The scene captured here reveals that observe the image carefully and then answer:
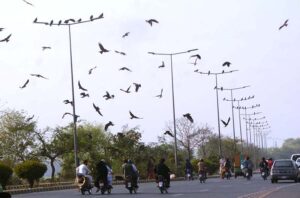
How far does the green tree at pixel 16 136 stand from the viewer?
76000 mm

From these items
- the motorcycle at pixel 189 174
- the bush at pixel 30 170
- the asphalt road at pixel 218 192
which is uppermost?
the bush at pixel 30 170

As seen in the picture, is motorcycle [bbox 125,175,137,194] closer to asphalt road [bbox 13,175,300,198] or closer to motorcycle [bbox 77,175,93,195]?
asphalt road [bbox 13,175,300,198]

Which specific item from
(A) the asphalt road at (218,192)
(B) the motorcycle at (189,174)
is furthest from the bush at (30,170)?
(B) the motorcycle at (189,174)

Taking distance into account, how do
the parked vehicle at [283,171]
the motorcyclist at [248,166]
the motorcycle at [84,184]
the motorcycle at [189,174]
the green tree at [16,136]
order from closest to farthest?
the motorcycle at [84,184] → the parked vehicle at [283,171] → the motorcyclist at [248,166] → the motorcycle at [189,174] → the green tree at [16,136]

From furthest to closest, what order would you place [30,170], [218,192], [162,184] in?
[30,170] < [162,184] < [218,192]

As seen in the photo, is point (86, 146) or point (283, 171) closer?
point (283, 171)

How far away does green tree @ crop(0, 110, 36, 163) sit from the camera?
249 ft

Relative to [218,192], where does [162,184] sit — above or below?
above

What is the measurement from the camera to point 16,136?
77312 millimetres

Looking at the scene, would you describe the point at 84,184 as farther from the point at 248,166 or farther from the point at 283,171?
the point at 248,166

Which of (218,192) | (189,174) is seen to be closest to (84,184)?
(218,192)

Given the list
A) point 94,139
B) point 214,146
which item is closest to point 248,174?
point 94,139

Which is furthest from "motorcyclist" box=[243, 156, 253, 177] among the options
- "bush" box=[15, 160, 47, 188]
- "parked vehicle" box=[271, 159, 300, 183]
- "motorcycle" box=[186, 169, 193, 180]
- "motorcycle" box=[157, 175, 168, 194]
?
"motorcycle" box=[157, 175, 168, 194]

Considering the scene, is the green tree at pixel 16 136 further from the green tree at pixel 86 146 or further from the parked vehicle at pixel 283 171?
the parked vehicle at pixel 283 171
